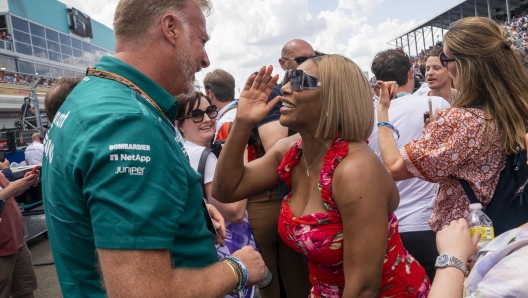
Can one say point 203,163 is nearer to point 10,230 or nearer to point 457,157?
point 457,157

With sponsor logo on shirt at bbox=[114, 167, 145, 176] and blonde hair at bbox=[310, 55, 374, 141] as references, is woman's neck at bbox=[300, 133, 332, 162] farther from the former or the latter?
sponsor logo on shirt at bbox=[114, 167, 145, 176]

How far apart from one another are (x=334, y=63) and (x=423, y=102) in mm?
1546

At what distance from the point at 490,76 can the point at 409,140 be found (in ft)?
4.02

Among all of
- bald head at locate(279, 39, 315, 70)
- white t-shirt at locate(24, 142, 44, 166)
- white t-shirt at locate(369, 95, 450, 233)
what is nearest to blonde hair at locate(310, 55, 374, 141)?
white t-shirt at locate(369, 95, 450, 233)

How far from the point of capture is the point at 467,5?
29.8 m

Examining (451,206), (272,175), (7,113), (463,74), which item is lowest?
(451,206)

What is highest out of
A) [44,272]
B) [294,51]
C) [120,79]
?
[294,51]

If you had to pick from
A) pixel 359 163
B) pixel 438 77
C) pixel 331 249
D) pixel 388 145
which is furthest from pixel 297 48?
pixel 331 249

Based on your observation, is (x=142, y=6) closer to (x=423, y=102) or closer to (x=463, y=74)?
(x=463, y=74)

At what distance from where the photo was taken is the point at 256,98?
2.29 meters

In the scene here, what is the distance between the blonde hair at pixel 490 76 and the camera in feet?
6.96

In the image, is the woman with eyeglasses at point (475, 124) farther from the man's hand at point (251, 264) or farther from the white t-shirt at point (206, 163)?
the white t-shirt at point (206, 163)

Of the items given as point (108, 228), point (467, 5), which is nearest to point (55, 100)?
point (108, 228)

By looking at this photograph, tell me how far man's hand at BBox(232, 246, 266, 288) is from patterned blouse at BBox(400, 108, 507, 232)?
1.17 metres
